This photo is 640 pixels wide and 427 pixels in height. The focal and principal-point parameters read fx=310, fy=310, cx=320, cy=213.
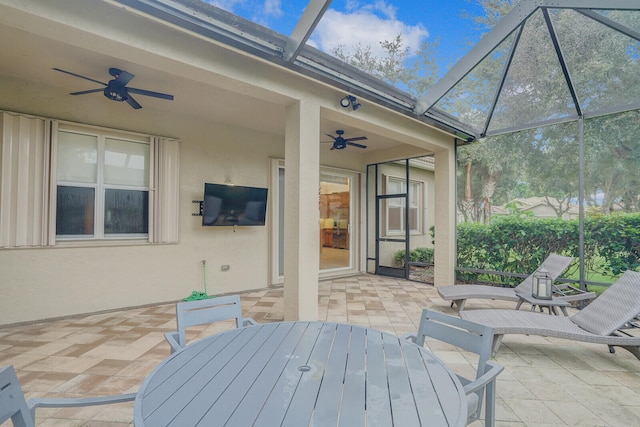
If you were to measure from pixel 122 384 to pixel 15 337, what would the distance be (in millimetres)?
2107

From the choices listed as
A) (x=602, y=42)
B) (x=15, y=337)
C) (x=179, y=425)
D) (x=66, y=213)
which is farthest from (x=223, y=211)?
(x=602, y=42)

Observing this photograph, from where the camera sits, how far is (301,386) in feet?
4.14

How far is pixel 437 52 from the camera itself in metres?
4.32

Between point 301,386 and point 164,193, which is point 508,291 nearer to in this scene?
point 301,386

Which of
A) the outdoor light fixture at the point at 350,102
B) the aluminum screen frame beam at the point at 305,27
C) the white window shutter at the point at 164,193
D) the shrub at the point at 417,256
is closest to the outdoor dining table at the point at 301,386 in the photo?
the aluminum screen frame beam at the point at 305,27

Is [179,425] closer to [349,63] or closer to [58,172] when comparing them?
[349,63]

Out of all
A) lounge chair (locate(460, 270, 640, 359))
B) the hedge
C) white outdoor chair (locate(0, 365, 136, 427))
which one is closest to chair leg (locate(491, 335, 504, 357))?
lounge chair (locate(460, 270, 640, 359))

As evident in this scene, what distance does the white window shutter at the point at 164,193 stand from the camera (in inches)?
193

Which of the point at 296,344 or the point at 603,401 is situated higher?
the point at 296,344

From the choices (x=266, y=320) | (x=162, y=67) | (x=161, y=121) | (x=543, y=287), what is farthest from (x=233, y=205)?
(x=543, y=287)

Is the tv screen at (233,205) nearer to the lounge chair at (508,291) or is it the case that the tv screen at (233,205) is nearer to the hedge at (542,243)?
the lounge chair at (508,291)

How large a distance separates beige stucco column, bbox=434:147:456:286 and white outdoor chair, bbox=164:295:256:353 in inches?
198

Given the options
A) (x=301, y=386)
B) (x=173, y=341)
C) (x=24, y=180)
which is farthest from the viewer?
(x=24, y=180)

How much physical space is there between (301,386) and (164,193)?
4502 millimetres
